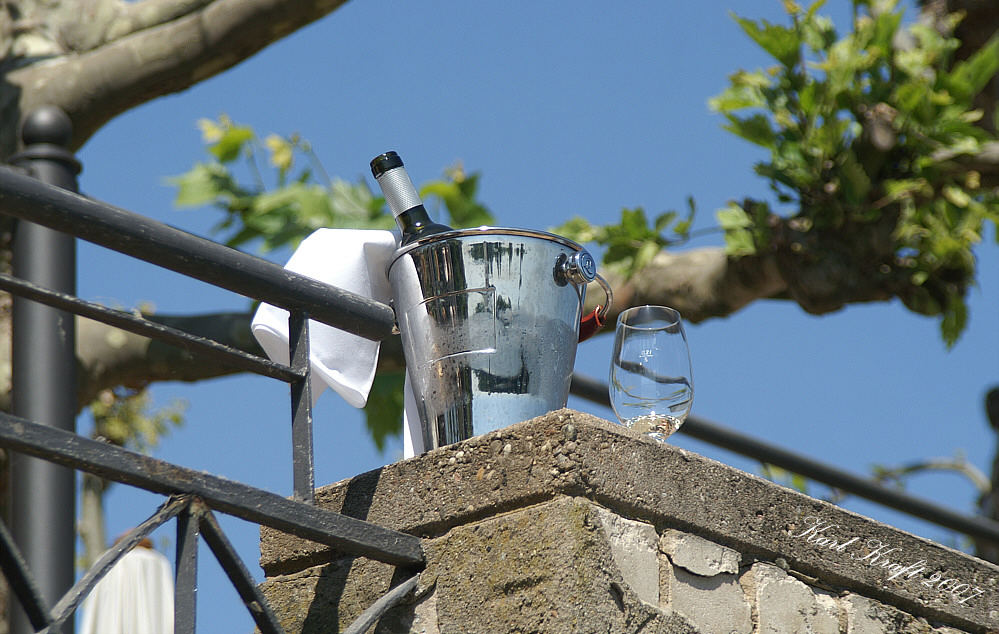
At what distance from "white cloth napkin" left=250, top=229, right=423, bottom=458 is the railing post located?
918 millimetres

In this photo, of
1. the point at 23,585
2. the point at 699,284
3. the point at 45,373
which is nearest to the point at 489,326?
the point at 23,585

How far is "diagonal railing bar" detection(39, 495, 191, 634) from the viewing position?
5.13 ft

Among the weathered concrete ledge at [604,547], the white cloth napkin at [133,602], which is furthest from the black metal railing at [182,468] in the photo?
the white cloth napkin at [133,602]

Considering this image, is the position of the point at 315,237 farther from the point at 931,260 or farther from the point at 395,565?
the point at 931,260

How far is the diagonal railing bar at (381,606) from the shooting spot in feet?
6.16

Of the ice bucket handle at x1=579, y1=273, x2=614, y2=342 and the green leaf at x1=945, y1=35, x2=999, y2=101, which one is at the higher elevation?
the green leaf at x1=945, y1=35, x2=999, y2=101

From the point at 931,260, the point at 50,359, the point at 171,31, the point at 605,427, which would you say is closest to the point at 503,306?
the point at 605,427

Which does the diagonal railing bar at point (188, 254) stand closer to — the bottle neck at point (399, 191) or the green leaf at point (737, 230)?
the bottle neck at point (399, 191)

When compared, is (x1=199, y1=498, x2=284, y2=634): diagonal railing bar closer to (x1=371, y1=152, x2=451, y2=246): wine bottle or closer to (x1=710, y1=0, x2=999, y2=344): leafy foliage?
(x1=371, y1=152, x2=451, y2=246): wine bottle

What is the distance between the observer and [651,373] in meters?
2.18

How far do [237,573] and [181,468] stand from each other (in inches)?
6.6

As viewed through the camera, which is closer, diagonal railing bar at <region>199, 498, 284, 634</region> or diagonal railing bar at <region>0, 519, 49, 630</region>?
diagonal railing bar at <region>0, 519, 49, 630</region>

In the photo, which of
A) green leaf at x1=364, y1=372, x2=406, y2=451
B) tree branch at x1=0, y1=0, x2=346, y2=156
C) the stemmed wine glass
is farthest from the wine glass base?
green leaf at x1=364, y1=372, x2=406, y2=451

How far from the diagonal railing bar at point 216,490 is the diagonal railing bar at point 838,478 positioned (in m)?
2.54
